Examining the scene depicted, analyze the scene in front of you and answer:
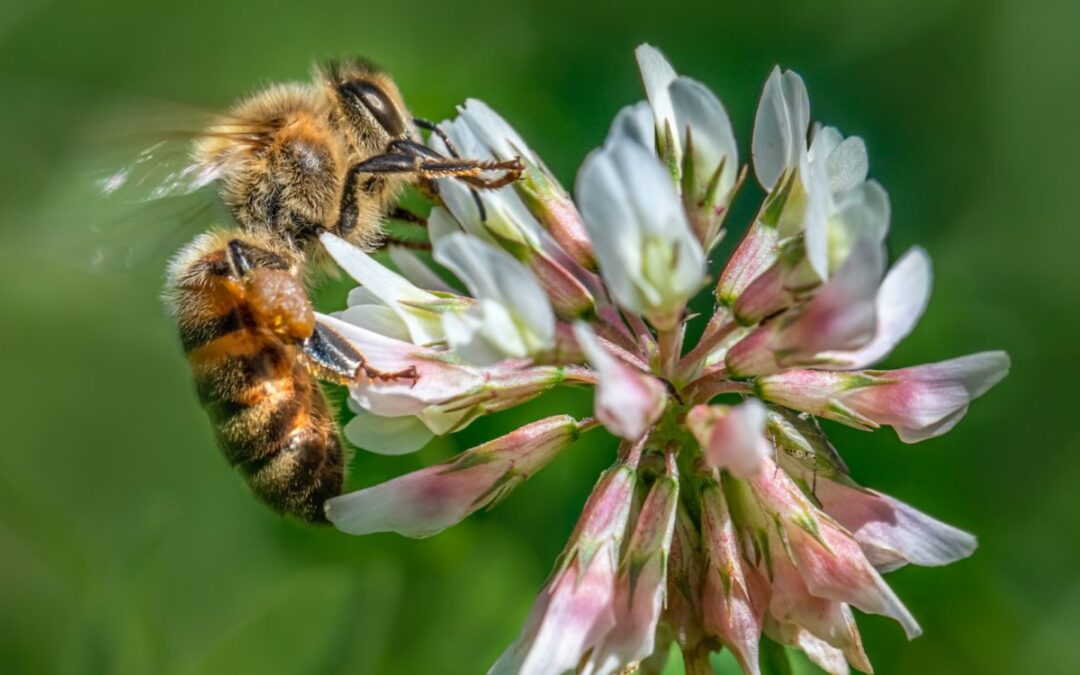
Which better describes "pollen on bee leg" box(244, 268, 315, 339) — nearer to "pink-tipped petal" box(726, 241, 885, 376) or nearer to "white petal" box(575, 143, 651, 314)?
"white petal" box(575, 143, 651, 314)

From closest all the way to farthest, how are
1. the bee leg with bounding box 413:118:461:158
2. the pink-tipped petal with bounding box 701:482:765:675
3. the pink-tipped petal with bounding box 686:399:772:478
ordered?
the pink-tipped petal with bounding box 686:399:772:478
the pink-tipped petal with bounding box 701:482:765:675
the bee leg with bounding box 413:118:461:158

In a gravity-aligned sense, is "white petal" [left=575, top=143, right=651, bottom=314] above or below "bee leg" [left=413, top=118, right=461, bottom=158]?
below

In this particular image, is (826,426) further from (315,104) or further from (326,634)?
(315,104)

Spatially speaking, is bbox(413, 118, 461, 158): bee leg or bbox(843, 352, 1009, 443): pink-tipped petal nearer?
bbox(843, 352, 1009, 443): pink-tipped petal

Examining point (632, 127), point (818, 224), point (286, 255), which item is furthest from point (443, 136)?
point (818, 224)

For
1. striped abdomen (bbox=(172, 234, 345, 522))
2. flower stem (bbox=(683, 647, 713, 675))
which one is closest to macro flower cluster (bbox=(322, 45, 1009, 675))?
flower stem (bbox=(683, 647, 713, 675))

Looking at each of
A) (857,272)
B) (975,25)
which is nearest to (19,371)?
(975,25)
